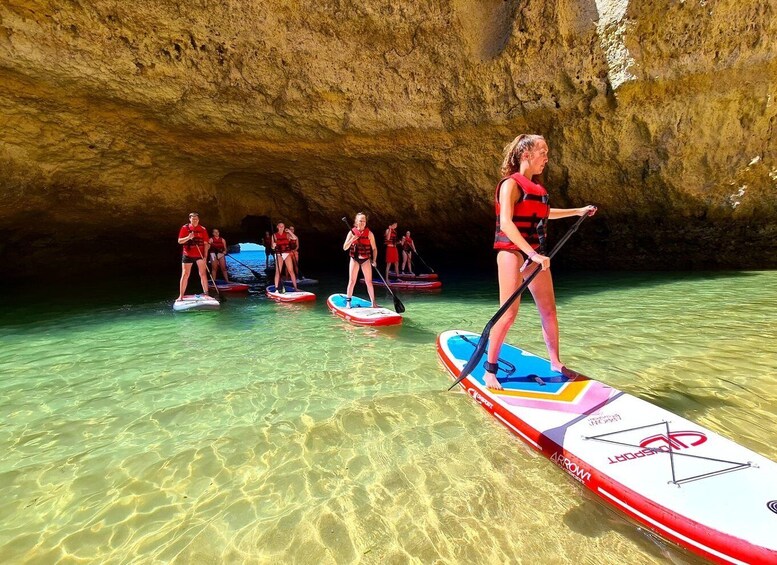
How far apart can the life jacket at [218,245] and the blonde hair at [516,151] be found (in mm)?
11075

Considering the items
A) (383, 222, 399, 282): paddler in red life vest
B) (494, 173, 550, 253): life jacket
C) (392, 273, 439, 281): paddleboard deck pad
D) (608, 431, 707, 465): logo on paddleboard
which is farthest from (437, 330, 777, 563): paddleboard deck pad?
(383, 222, 399, 282): paddler in red life vest

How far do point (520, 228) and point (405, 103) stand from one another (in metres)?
8.47

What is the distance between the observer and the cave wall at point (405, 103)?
853cm

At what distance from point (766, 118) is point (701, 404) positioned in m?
11.0

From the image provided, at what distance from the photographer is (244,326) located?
721cm

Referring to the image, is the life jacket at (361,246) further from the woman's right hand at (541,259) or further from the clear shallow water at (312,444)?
the woman's right hand at (541,259)

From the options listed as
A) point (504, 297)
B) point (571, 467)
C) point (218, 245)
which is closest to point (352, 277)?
point (504, 297)

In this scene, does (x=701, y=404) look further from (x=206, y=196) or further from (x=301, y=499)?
(x=206, y=196)

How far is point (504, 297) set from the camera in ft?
11.7

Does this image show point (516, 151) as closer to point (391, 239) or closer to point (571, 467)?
point (571, 467)

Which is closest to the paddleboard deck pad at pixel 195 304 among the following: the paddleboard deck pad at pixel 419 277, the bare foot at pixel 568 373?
the paddleboard deck pad at pixel 419 277

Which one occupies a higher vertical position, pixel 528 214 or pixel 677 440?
pixel 528 214

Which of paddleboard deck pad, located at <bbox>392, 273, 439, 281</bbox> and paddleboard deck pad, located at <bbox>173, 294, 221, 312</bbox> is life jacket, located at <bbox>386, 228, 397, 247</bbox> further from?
paddleboard deck pad, located at <bbox>173, 294, 221, 312</bbox>

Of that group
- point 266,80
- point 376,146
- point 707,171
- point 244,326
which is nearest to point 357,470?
point 244,326
